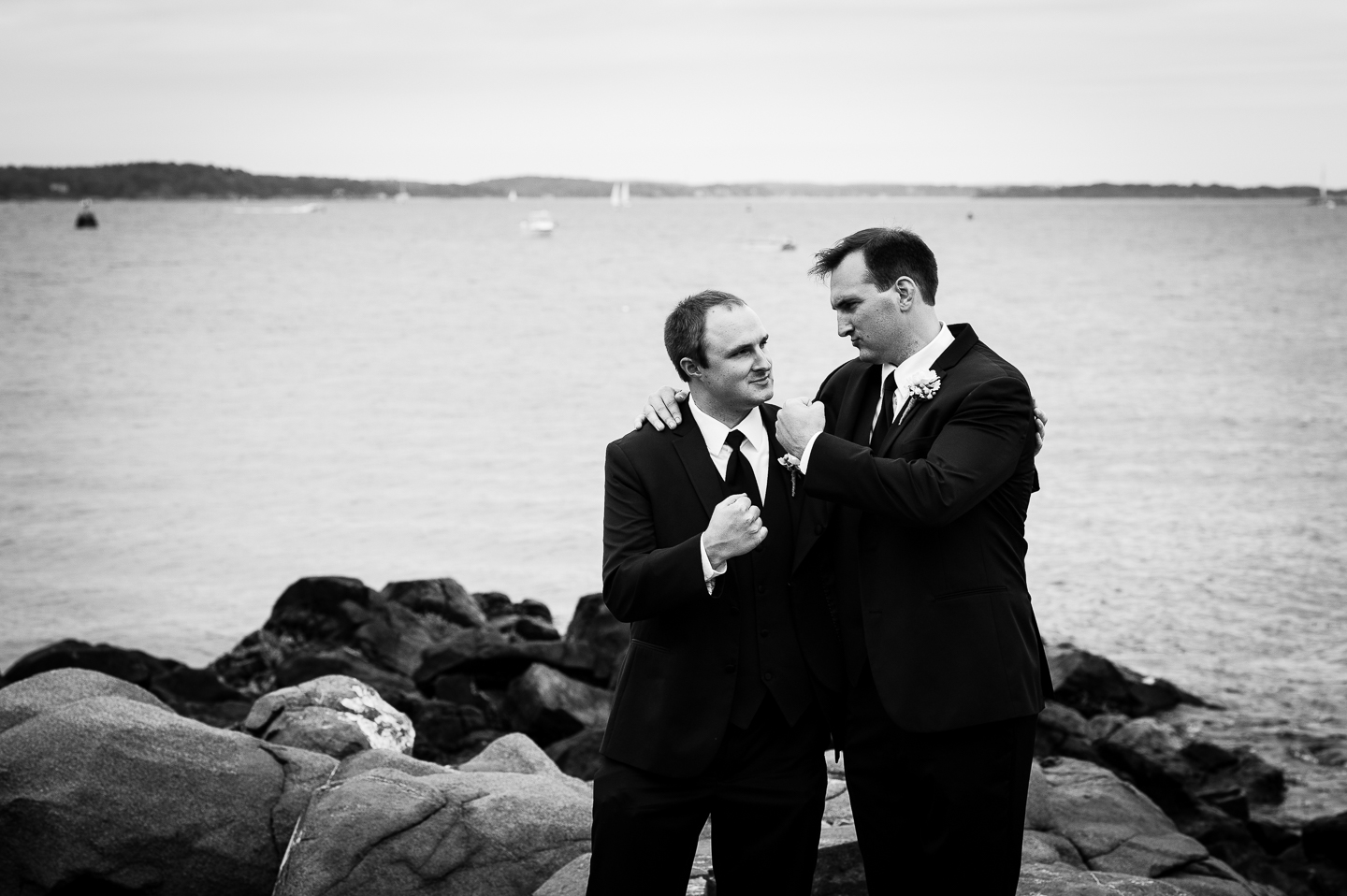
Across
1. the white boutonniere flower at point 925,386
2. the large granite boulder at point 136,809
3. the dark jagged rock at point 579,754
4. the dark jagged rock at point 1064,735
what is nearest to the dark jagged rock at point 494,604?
the dark jagged rock at point 579,754

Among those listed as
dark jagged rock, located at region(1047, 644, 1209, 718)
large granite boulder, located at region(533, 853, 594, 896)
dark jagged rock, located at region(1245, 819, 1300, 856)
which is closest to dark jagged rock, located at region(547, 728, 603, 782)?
large granite boulder, located at region(533, 853, 594, 896)

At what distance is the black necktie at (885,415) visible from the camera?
4.62 meters

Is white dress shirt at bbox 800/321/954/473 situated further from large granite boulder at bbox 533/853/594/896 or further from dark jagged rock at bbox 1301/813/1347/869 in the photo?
dark jagged rock at bbox 1301/813/1347/869

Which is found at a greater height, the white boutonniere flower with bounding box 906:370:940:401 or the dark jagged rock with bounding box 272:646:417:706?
the white boutonniere flower with bounding box 906:370:940:401

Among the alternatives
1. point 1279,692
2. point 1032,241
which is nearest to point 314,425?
point 1279,692

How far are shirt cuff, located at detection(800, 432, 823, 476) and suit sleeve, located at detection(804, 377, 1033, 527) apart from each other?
14 millimetres

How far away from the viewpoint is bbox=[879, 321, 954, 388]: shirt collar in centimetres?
457

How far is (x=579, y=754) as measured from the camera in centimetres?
903

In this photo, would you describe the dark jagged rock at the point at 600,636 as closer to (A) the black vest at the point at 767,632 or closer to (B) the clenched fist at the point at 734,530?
(A) the black vest at the point at 767,632

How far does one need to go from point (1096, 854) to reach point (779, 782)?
3.06m

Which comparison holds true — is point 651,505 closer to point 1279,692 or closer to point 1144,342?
point 1279,692

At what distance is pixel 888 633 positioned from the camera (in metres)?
4.34

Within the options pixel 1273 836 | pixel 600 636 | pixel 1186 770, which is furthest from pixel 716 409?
pixel 600 636

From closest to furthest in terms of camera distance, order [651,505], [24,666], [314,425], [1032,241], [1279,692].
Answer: [651,505], [24,666], [1279,692], [314,425], [1032,241]
